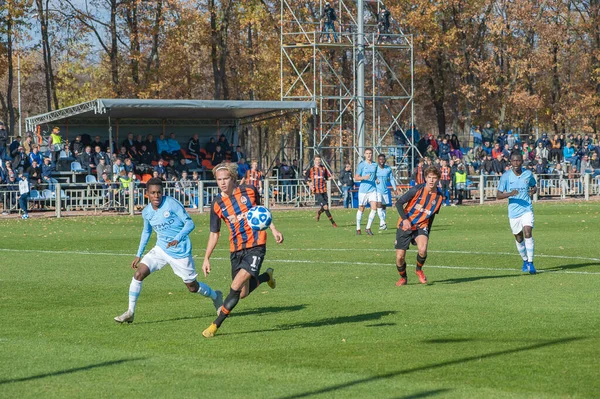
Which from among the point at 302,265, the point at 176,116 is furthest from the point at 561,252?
the point at 176,116

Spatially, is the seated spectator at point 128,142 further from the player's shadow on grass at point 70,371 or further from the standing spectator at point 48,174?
the player's shadow on grass at point 70,371

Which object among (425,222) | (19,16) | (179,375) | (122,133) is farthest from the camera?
(19,16)

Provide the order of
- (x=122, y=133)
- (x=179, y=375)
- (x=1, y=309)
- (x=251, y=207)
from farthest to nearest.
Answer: (x=122, y=133), (x=1, y=309), (x=251, y=207), (x=179, y=375)

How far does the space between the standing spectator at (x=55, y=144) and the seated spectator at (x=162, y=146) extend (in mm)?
3974

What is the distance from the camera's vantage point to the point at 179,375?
836 cm

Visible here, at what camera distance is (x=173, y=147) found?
41250 mm

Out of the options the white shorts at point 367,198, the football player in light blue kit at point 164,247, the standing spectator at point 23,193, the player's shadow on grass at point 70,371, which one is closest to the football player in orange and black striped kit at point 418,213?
the football player in light blue kit at point 164,247

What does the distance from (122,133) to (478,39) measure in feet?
79.8

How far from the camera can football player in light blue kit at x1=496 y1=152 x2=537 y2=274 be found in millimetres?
16438

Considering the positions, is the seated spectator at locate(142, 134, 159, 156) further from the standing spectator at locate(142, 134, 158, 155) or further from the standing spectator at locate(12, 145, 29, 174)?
the standing spectator at locate(12, 145, 29, 174)

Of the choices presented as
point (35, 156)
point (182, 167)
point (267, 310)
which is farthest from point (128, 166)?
point (267, 310)

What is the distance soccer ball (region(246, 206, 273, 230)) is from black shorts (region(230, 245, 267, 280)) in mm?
297

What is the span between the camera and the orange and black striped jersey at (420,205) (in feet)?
48.0

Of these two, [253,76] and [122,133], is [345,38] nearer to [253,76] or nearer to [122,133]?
[253,76]
